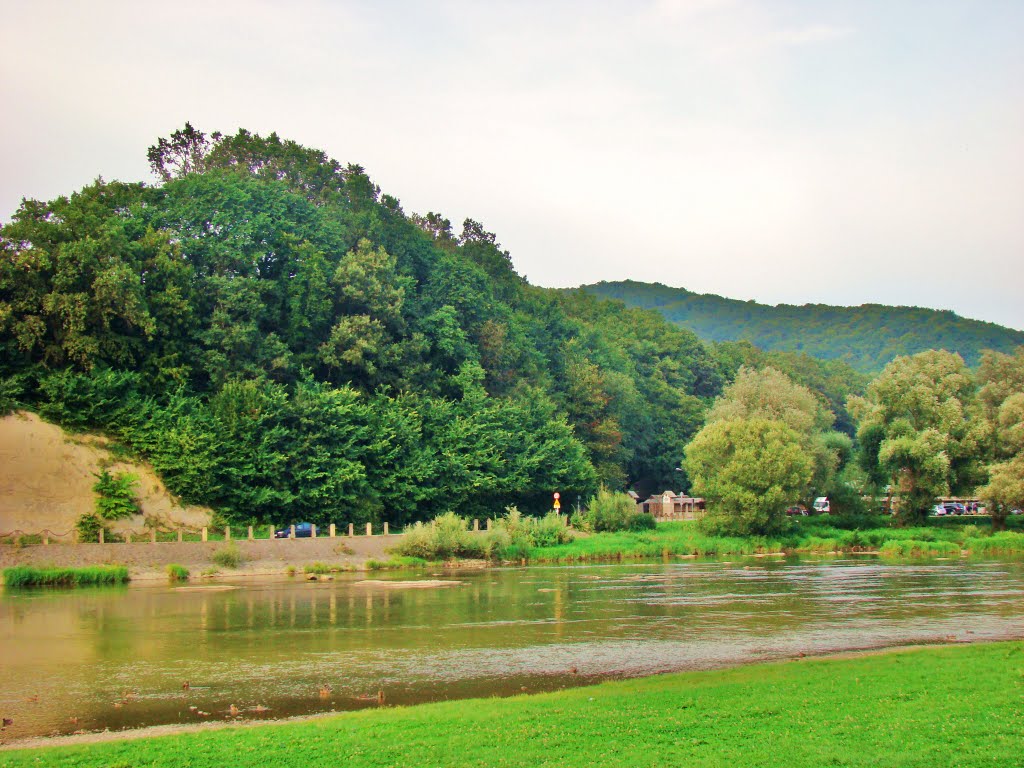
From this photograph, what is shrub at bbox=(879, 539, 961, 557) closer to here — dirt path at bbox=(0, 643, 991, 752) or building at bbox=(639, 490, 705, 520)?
building at bbox=(639, 490, 705, 520)

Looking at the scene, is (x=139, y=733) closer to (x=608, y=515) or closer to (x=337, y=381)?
(x=608, y=515)

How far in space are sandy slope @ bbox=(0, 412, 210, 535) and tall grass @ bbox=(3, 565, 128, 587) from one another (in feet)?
20.1

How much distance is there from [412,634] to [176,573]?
26.5 m

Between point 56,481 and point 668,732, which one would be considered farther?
point 56,481

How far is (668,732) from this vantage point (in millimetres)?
14922

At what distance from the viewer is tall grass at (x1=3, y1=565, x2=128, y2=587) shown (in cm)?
4622

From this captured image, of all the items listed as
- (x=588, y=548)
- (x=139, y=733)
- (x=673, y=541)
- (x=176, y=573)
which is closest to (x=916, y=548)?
(x=673, y=541)

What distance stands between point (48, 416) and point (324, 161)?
160 ft

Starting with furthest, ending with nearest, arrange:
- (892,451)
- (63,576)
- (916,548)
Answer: (892,451) < (916,548) < (63,576)

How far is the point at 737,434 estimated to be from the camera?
7119 cm

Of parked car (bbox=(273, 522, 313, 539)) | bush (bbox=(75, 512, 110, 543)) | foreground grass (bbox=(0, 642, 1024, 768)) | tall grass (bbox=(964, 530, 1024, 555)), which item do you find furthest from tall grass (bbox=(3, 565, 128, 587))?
tall grass (bbox=(964, 530, 1024, 555))

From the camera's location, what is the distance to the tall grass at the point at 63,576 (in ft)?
152

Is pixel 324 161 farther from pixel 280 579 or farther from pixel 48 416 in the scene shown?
pixel 280 579

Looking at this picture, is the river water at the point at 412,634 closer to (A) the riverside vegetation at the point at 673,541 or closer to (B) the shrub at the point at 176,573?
(B) the shrub at the point at 176,573
